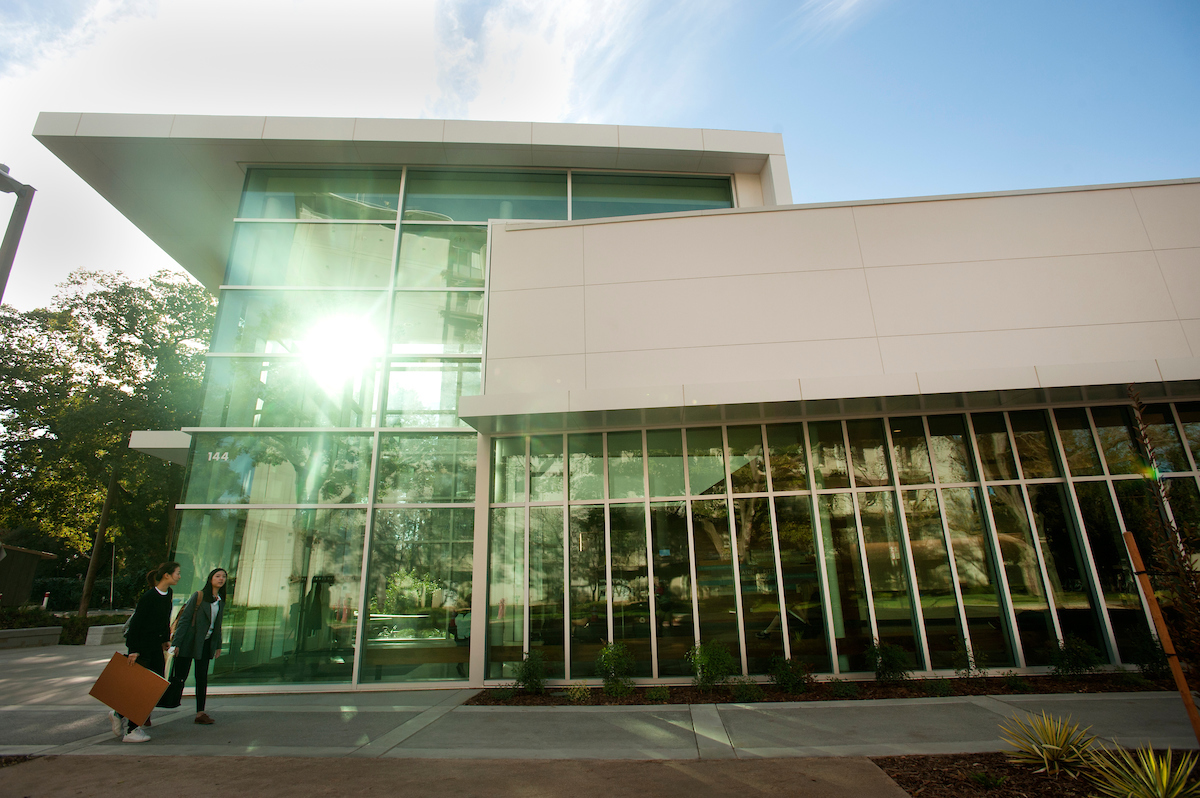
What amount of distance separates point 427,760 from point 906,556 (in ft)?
22.9

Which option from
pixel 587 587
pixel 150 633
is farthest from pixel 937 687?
pixel 150 633

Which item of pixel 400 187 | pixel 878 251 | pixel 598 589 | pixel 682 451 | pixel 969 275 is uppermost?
pixel 400 187

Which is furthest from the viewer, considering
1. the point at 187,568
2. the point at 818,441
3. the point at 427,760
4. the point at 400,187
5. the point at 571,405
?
the point at 400,187

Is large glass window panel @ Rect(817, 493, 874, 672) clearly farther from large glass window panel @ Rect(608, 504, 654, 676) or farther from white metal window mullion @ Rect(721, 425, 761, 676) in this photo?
large glass window panel @ Rect(608, 504, 654, 676)

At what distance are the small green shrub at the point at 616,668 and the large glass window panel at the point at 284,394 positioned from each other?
585cm

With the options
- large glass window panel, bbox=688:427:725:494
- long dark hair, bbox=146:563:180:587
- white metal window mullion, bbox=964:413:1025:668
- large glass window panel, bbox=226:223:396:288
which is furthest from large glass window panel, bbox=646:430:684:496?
long dark hair, bbox=146:563:180:587

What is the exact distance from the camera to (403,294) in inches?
422

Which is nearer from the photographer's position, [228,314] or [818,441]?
[818,441]

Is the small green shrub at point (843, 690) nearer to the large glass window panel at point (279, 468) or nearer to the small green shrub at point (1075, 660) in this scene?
the small green shrub at point (1075, 660)

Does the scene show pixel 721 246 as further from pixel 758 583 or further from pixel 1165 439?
pixel 1165 439

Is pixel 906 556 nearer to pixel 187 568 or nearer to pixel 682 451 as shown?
pixel 682 451

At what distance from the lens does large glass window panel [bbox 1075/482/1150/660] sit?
763 cm

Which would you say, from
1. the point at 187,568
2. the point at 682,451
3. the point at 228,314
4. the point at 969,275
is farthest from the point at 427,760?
the point at 969,275

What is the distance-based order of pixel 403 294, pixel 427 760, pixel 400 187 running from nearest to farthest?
pixel 427 760 < pixel 403 294 < pixel 400 187
